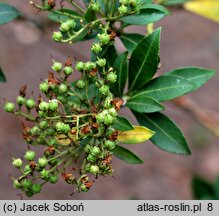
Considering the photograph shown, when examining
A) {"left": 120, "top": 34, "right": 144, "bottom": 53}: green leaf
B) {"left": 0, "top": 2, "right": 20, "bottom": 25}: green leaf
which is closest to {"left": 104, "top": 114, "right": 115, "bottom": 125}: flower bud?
{"left": 120, "top": 34, "right": 144, "bottom": 53}: green leaf

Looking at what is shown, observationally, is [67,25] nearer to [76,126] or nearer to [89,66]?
[89,66]

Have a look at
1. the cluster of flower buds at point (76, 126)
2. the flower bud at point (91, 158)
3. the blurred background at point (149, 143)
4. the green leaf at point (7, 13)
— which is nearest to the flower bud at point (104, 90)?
the cluster of flower buds at point (76, 126)

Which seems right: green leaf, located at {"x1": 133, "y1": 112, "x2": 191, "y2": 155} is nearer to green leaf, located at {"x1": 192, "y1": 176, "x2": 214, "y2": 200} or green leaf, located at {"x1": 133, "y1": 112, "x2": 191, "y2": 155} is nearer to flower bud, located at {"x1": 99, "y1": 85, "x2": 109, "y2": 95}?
flower bud, located at {"x1": 99, "y1": 85, "x2": 109, "y2": 95}

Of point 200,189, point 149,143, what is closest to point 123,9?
point 200,189

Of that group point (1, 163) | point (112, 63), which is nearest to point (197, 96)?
point (1, 163)

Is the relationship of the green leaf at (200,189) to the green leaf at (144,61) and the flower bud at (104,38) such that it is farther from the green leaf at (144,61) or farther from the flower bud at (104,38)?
the flower bud at (104,38)

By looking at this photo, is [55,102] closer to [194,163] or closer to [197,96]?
[194,163]
